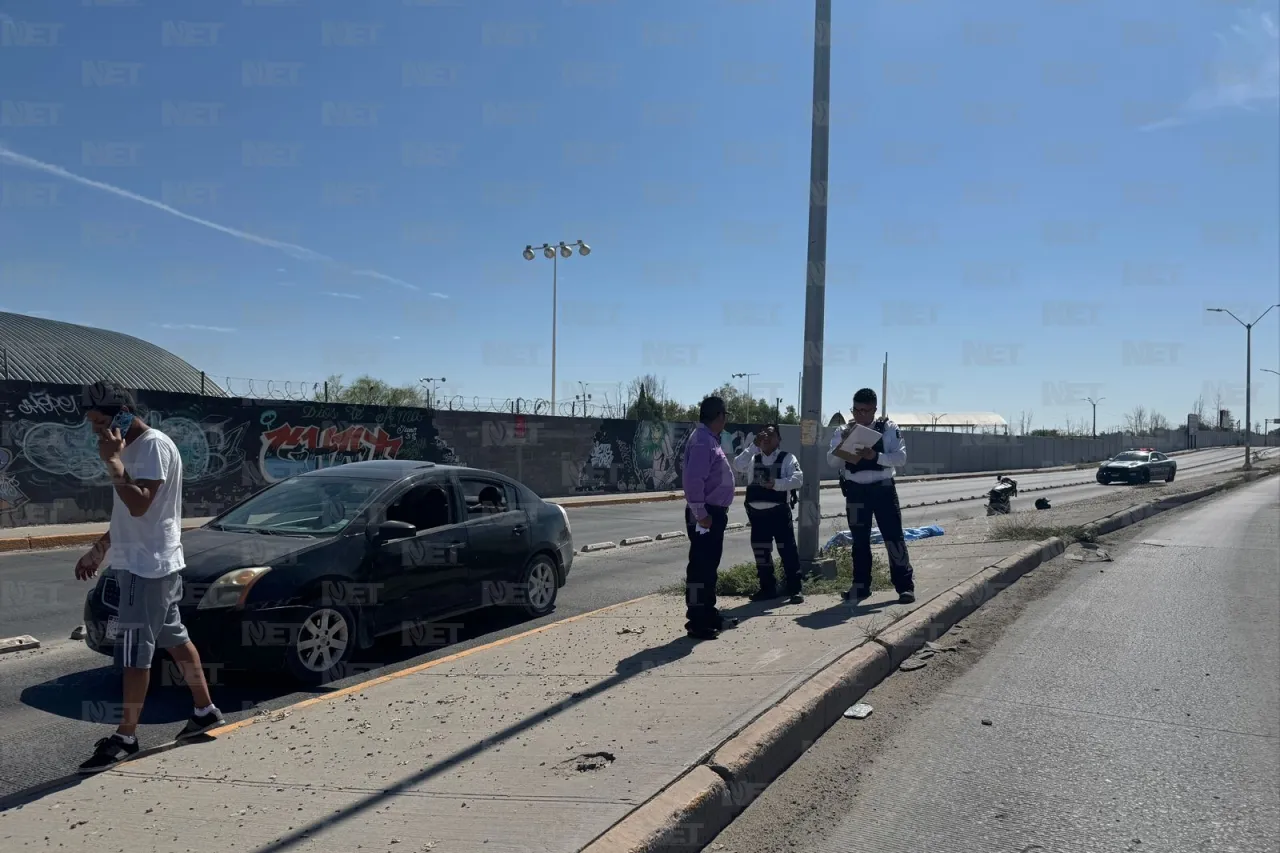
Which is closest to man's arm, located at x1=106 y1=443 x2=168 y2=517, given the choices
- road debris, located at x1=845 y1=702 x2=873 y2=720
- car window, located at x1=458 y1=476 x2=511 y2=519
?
car window, located at x1=458 y1=476 x2=511 y2=519

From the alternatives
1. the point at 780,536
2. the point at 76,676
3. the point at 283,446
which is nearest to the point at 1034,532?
the point at 780,536

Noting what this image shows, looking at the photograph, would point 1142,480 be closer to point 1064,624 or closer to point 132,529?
point 1064,624

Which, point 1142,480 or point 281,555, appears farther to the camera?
point 1142,480

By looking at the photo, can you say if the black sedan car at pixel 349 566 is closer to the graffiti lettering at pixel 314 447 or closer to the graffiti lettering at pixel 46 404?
the graffiti lettering at pixel 46 404

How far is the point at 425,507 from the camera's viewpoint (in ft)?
22.8

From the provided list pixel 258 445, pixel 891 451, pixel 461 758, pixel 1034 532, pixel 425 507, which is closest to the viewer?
pixel 461 758

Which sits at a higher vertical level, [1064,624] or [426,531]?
[426,531]

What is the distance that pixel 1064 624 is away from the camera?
7492mm

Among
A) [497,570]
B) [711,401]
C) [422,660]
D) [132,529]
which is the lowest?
[422,660]

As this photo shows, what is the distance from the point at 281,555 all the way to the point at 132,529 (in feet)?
4.72

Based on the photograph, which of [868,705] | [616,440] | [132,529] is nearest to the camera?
[132,529]

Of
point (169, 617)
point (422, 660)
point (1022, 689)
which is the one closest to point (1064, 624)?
point (1022, 689)

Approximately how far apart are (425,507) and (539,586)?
1.61 m

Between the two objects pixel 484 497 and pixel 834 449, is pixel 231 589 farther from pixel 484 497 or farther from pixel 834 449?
pixel 834 449
